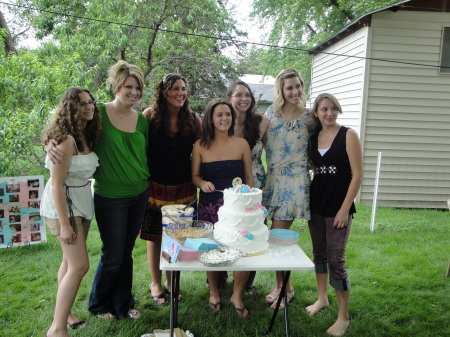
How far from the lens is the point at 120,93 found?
2.65 m

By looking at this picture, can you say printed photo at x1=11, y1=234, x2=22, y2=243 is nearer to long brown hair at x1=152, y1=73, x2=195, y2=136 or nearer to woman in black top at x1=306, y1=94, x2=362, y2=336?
long brown hair at x1=152, y1=73, x2=195, y2=136

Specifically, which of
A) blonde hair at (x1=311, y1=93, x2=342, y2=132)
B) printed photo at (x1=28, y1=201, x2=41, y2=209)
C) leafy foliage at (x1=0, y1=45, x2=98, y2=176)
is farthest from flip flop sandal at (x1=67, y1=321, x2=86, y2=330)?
leafy foliage at (x1=0, y1=45, x2=98, y2=176)

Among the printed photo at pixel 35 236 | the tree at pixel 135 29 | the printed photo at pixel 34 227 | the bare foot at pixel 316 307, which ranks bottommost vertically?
the bare foot at pixel 316 307

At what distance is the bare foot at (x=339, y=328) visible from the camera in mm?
2854

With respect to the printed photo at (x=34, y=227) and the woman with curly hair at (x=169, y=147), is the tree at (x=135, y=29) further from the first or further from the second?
the woman with curly hair at (x=169, y=147)

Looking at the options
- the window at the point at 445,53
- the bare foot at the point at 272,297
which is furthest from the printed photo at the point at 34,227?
the window at the point at 445,53

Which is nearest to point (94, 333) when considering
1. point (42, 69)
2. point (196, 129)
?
point (196, 129)

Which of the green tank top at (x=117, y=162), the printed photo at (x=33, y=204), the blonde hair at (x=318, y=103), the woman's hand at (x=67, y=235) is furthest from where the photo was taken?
the printed photo at (x=33, y=204)

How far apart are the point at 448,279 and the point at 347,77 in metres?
5.24

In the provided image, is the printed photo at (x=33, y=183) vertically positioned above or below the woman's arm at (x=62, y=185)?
below

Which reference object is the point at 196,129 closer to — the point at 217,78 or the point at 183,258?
the point at 183,258

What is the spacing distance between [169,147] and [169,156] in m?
0.08

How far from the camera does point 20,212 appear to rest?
14.6 ft

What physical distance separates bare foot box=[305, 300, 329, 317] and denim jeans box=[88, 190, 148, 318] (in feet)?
5.31
